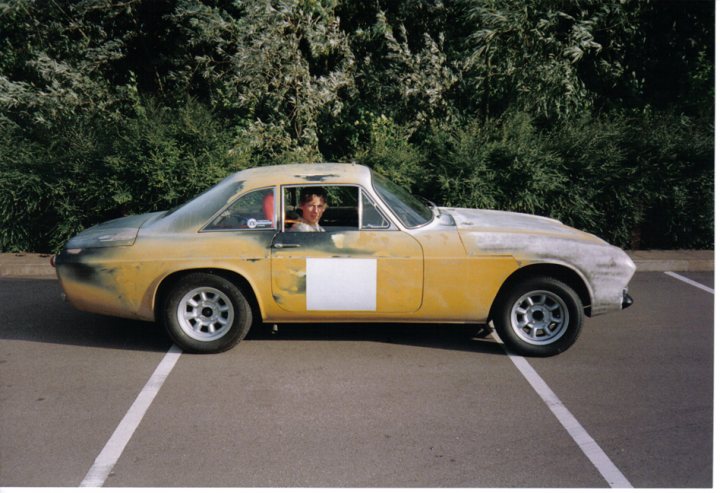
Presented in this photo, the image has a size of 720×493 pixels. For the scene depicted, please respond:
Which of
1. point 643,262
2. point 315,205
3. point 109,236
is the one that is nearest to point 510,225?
point 315,205

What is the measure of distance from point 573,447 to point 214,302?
3056mm

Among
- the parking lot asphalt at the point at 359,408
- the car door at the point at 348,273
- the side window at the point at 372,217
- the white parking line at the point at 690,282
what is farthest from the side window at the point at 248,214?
the white parking line at the point at 690,282

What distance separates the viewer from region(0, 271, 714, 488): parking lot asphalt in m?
4.30

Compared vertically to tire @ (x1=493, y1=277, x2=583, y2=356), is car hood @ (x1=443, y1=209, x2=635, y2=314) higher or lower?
higher

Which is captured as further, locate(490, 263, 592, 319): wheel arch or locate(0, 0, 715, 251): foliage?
locate(0, 0, 715, 251): foliage

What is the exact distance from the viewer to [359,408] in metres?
5.20

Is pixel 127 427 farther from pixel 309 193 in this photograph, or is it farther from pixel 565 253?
pixel 565 253

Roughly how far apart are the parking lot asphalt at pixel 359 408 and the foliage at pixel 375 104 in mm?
3596

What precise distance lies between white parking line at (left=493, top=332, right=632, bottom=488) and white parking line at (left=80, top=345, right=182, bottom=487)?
2.64m

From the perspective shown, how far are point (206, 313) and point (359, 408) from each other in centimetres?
180

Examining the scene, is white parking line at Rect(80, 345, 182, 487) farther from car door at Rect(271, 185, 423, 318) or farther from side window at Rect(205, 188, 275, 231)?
side window at Rect(205, 188, 275, 231)

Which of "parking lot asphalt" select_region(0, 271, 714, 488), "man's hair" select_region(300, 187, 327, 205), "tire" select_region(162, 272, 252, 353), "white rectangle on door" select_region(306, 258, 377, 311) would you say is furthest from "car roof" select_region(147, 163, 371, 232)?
"parking lot asphalt" select_region(0, 271, 714, 488)

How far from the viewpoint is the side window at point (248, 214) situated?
6430mm

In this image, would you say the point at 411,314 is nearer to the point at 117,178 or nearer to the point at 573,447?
the point at 573,447
